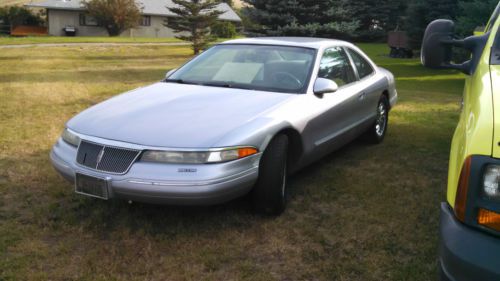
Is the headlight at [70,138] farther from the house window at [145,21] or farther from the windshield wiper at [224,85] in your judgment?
the house window at [145,21]

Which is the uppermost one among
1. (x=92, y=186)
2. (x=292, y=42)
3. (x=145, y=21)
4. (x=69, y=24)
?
(x=292, y=42)

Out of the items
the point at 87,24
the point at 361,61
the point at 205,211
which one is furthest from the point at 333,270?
the point at 87,24

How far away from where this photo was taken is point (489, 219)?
210 centimetres

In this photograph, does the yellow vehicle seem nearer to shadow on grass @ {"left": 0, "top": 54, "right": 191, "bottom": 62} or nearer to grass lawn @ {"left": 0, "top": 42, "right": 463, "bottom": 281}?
grass lawn @ {"left": 0, "top": 42, "right": 463, "bottom": 281}

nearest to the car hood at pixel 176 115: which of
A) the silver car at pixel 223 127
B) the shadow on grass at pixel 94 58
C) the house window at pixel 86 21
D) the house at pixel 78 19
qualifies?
the silver car at pixel 223 127

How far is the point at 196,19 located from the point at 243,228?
19.5 m

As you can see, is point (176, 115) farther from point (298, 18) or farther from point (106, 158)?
point (298, 18)

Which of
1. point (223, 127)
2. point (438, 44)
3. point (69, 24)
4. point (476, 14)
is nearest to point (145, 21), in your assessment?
point (69, 24)

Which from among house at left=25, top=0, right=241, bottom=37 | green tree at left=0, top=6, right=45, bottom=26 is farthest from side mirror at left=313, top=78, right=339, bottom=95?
green tree at left=0, top=6, right=45, bottom=26

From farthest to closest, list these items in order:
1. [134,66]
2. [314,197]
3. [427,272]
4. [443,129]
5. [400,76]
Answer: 1. [134,66]
2. [400,76]
3. [443,129]
4. [314,197]
5. [427,272]

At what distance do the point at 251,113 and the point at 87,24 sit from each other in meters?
41.9

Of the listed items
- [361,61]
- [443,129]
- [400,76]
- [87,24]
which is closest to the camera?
[361,61]

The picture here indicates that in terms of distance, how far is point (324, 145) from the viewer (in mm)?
4754

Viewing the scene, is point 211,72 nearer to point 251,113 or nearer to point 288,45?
point 288,45
